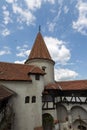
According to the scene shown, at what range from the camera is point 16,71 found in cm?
2427

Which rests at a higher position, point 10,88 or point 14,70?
point 14,70

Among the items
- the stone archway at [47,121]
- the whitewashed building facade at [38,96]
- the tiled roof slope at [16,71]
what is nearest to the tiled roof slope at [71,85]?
the whitewashed building facade at [38,96]

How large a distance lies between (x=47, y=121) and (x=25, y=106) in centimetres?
501

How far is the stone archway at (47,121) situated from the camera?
81.4 feet

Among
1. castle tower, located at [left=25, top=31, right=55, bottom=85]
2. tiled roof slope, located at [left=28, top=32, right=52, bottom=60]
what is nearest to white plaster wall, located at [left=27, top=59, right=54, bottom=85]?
castle tower, located at [left=25, top=31, right=55, bottom=85]

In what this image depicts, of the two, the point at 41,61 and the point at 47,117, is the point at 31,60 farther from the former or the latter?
the point at 47,117

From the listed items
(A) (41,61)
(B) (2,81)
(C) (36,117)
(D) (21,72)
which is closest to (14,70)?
(D) (21,72)

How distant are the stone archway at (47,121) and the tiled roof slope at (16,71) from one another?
604cm

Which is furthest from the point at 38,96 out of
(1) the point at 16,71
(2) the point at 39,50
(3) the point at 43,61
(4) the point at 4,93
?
(2) the point at 39,50

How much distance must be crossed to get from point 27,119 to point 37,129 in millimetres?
1846

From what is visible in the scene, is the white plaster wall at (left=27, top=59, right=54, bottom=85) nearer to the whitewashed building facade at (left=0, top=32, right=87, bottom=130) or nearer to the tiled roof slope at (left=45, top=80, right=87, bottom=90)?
the whitewashed building facade at (left=0, top=32, right=87, bottom=130)

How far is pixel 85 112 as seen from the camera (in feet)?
81.6

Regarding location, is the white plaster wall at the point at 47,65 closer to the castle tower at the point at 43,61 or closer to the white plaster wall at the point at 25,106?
the castle tower at the point at 43,61

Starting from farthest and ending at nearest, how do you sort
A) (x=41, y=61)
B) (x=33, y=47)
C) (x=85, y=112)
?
(x=33, y=47), (x=41, y=61), (x=85, y=112)
